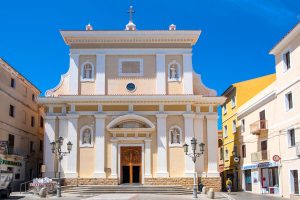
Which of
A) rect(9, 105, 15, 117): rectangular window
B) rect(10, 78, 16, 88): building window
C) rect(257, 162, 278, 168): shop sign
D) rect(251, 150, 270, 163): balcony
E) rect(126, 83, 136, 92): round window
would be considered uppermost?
rect(10, 78, 16, 88): building window

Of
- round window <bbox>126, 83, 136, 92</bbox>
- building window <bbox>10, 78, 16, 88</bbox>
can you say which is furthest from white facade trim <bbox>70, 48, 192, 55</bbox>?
building window <bbox>10, 78, 16, 88</bbox>

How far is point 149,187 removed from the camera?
33.9m

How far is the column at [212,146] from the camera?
121 feet

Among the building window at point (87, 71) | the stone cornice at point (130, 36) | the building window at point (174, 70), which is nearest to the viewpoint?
the stone cornice at point (130, 36)

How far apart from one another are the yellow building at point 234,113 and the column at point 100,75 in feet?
42.6

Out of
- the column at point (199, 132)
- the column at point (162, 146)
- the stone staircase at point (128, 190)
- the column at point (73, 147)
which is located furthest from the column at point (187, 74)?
the column at point (73, 147)

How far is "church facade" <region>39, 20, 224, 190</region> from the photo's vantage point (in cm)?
3625

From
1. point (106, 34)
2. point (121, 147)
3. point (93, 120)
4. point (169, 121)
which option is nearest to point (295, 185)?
point (169, 121)

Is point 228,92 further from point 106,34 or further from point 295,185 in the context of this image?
point 295,185

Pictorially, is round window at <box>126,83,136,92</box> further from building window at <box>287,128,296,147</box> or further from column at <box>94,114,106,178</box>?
building window at <box>287,128,296,147</box>

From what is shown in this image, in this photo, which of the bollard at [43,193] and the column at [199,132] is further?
the column at [199,132]

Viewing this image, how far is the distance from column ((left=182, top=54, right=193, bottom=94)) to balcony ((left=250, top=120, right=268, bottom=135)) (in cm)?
570

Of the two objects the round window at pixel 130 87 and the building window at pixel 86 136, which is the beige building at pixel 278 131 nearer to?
the round window at pixel 130 87

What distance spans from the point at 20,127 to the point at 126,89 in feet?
34.6
